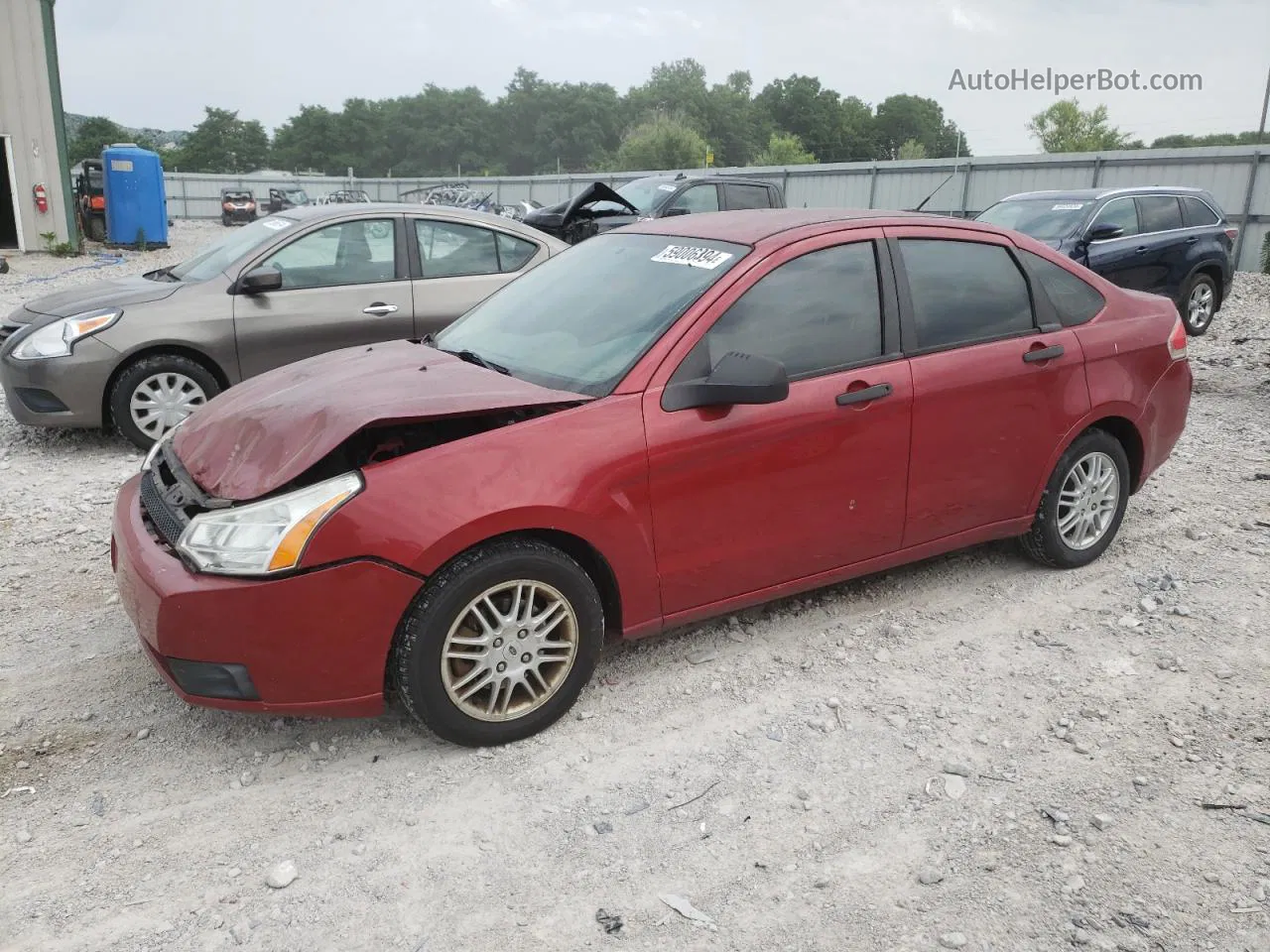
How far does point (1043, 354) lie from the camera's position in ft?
14.2

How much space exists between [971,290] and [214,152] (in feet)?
353

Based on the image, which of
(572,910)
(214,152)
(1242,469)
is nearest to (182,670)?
(572,910)

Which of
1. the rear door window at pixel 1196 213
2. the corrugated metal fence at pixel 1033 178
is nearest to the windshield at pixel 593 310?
the rear door window at pixel 1196 213

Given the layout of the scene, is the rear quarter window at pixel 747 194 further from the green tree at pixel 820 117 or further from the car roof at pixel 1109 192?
the green tree at pixel 820 117

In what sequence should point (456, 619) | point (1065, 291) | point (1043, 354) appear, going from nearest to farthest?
point (456, 619)
point (1043, 354)
point (1065, 291)

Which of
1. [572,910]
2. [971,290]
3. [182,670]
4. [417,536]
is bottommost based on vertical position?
[572,910]

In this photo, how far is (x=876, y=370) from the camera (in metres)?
3.88

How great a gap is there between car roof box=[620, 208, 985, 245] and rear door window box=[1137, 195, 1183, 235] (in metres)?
8.44

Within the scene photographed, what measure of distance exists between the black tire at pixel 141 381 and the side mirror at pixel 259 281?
58 cm

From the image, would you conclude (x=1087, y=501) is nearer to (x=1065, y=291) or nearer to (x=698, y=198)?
(x=1065, y=291)

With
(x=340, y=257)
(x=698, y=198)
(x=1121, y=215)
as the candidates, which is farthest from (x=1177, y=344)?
(x=698, y=198)

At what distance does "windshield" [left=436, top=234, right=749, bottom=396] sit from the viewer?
3578 mm

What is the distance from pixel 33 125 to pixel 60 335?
16947mm

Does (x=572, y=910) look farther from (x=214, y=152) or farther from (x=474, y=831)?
(x=214, y=152)
